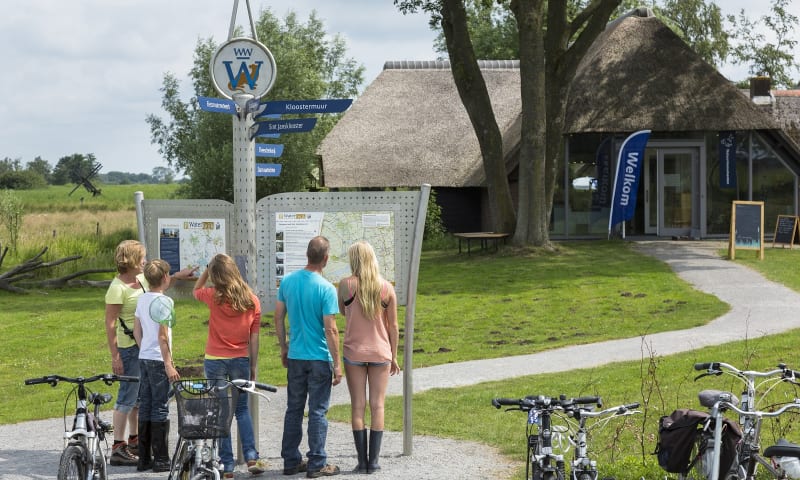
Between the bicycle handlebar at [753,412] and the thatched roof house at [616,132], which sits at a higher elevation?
the thatched roof house at [616,132]

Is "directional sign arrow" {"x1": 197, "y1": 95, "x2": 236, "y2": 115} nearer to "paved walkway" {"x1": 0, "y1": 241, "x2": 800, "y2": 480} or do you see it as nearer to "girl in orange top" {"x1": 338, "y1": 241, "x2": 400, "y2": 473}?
"girl in orange top" {"x1": 338, "y1": 241, "x2": 400, "y2": 473}

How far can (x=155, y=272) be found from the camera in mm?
8188

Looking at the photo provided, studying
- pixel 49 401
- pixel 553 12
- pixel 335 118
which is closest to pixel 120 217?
pixel 335 118

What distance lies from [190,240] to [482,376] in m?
5.07

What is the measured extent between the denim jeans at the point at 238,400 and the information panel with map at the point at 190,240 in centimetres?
140

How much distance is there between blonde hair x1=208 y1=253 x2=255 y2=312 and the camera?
7.98 meters

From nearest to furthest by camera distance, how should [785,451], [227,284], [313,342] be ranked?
[785,451]
[227,284]
[313,342]

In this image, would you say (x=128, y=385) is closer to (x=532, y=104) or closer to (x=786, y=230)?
(x=532, y=104)

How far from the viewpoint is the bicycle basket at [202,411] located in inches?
259

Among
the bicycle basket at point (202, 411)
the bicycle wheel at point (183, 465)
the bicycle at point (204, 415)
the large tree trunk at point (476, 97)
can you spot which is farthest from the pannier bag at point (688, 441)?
the large tree trunk at point (476, 97)

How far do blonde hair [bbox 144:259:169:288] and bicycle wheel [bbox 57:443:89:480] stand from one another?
1.62 m

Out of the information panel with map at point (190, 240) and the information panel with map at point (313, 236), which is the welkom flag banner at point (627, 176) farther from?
the information panel with map at point (190, 240)

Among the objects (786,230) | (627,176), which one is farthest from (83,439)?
(627,176)

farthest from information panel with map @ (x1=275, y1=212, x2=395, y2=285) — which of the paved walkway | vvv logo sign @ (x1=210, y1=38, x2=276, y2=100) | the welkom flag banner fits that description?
the welkom flag banner
